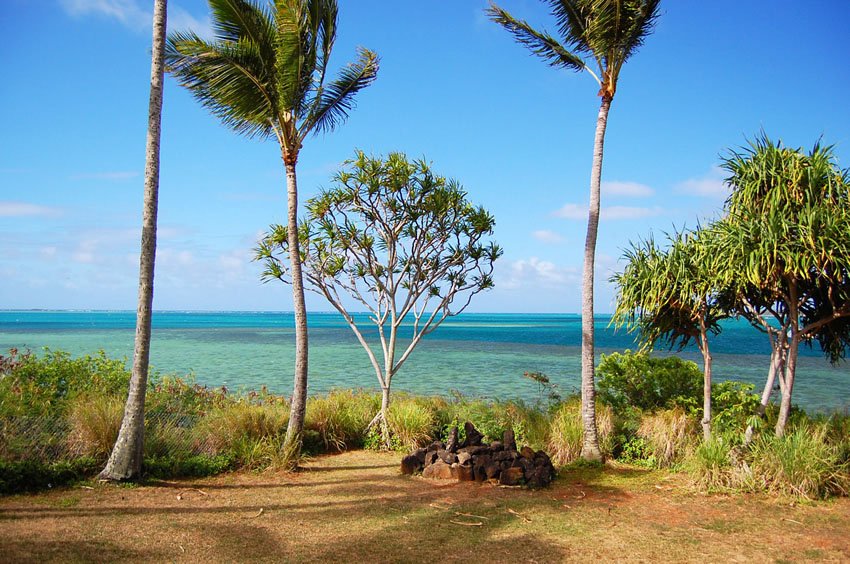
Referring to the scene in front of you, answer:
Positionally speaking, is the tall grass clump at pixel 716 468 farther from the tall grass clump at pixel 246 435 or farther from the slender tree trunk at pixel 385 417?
the tall grass clump at pixel 246 435

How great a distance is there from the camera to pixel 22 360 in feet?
33.8

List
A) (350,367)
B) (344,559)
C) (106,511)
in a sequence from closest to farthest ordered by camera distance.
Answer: (344,559), (106,511), (350,367)

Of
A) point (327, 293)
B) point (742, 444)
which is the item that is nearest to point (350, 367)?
point (327, 293)

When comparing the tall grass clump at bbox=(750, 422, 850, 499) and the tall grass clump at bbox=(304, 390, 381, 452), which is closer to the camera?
the tall grass clump at bbox=(750, 422, 850, 499)

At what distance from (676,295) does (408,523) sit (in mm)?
5165

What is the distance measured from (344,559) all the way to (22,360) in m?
8.03

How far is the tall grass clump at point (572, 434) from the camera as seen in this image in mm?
9375

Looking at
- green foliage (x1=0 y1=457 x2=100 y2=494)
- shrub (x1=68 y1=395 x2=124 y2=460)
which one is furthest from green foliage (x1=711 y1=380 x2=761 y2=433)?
green foliage (x1=0 y1=457 x2=100 y2=494)

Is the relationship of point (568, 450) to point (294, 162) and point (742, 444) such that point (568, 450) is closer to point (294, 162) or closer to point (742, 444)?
point (742, 444)

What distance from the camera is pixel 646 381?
10531mm

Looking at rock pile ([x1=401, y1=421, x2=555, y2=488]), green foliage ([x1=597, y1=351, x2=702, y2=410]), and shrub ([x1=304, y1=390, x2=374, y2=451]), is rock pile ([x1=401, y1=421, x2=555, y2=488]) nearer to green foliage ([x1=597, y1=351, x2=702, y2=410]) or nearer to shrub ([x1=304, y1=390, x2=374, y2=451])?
shrub ([x1=304, y1=390, x2=374, y2=451])

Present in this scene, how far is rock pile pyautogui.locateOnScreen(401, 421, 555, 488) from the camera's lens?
805 cm

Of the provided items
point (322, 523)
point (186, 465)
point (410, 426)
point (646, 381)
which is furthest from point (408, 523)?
point (646, 381)

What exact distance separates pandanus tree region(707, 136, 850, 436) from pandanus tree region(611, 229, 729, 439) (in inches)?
12.8
